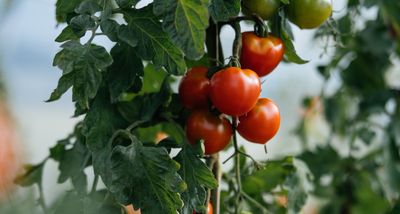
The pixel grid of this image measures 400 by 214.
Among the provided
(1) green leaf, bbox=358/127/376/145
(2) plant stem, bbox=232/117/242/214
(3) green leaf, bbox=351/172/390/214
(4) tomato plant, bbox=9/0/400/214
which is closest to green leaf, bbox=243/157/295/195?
(4) tomato plant, bbox=9/0/400/214

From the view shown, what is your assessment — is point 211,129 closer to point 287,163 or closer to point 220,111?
point 220,111

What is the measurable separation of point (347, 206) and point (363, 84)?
1.14 ft

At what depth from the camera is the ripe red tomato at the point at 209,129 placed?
2.47ft

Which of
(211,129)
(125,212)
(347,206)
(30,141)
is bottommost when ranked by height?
(347,206)

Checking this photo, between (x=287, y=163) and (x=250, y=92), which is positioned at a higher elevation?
(x=250, y=92)

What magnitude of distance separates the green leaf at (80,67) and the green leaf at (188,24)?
0.08m

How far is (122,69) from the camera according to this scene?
75 cm

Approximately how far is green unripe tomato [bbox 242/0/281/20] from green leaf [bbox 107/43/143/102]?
143 mm

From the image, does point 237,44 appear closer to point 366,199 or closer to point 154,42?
point 154,42

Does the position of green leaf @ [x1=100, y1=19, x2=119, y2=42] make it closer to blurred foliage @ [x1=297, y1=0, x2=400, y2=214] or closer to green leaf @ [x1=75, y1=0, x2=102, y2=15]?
green leaf @ [x1=75, y1=0, x2=102, y2=15]

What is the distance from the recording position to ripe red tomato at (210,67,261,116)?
0.69m

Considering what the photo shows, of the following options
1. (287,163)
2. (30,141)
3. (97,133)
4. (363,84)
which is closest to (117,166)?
(97,133)

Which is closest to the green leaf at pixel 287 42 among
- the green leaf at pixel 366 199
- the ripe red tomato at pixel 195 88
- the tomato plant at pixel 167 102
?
the tomato plant at pixel 167 102

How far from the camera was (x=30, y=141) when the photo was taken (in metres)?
0.42
